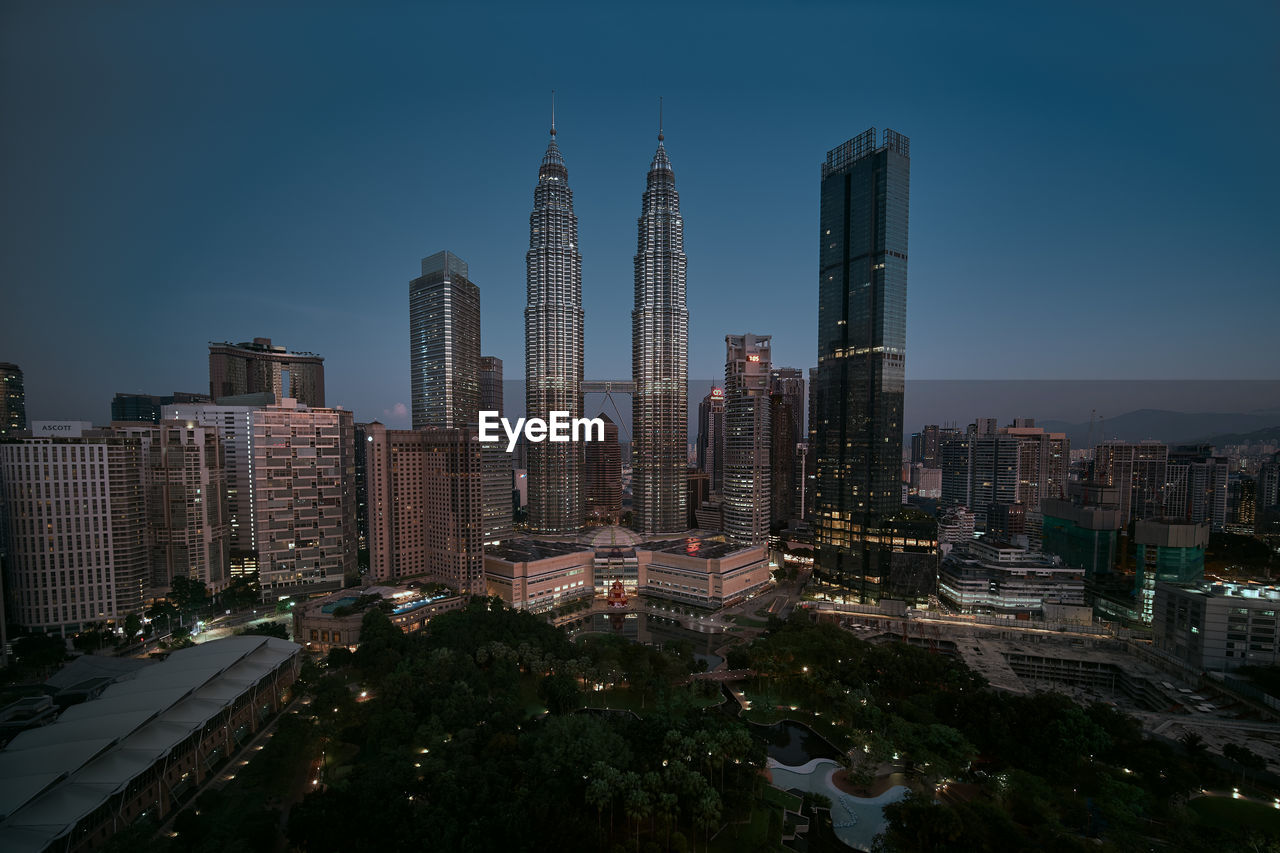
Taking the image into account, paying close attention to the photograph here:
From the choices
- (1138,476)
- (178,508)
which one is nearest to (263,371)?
(178,508)

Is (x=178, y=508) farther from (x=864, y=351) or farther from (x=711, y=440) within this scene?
(x=711, y=440)

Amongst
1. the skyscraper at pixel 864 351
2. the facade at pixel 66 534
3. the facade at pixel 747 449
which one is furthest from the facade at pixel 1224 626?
the facade at pixel 66 534

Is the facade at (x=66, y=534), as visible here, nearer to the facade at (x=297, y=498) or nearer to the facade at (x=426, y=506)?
the facade at (x=297, y=498)

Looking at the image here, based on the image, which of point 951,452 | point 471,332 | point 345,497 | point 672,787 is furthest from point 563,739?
point 951,452

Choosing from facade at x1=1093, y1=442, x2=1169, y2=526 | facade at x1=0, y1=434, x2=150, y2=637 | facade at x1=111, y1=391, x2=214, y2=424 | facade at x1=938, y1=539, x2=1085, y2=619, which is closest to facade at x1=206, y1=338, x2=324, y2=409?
facade at x1=111, y1=391, x2=214, y2=424

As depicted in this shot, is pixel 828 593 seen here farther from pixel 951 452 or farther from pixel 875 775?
pixel 951 452

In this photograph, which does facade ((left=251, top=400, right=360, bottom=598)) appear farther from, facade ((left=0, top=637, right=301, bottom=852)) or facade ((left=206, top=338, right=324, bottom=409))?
facade ((left=206, top=338, right=324, bottom=409))
